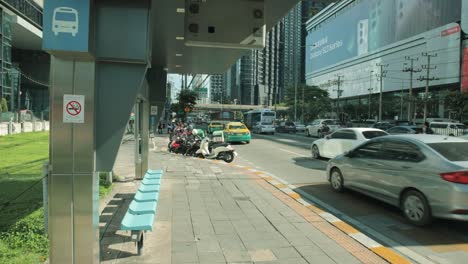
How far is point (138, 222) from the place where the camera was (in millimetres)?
4895

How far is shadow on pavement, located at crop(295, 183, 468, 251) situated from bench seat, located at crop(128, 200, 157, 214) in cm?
363

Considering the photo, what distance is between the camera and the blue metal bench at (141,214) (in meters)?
4.76

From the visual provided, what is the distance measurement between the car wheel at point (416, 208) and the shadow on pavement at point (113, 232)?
4.60 m

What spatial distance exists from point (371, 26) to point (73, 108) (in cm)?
9152

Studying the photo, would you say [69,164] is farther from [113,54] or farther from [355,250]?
[355,250]

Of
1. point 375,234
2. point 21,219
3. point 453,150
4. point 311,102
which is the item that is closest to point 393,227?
point 375,234

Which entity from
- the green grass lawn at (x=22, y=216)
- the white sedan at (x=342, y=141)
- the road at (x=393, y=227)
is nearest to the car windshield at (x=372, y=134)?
the white sedan at (x=342, y=141)

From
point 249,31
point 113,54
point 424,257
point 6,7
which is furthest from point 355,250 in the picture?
point 6,7

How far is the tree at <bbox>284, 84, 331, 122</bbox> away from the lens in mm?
76938

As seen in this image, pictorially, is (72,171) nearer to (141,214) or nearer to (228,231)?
(141,214)

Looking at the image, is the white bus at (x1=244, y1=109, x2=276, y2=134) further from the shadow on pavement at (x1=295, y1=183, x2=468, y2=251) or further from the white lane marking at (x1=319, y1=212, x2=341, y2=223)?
the white lane marking at (x1=319, y1=212, x2=341, y2=223)

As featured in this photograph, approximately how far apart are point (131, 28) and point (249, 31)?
2224 millimetres

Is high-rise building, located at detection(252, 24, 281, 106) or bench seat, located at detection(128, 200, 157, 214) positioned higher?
high-rise building, located at detection(252, 24, 281, 106)

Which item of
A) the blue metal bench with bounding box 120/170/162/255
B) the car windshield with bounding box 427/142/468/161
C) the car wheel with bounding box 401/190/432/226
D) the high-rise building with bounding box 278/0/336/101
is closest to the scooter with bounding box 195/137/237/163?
the high-rise building with bounding box 278/0/336/101
